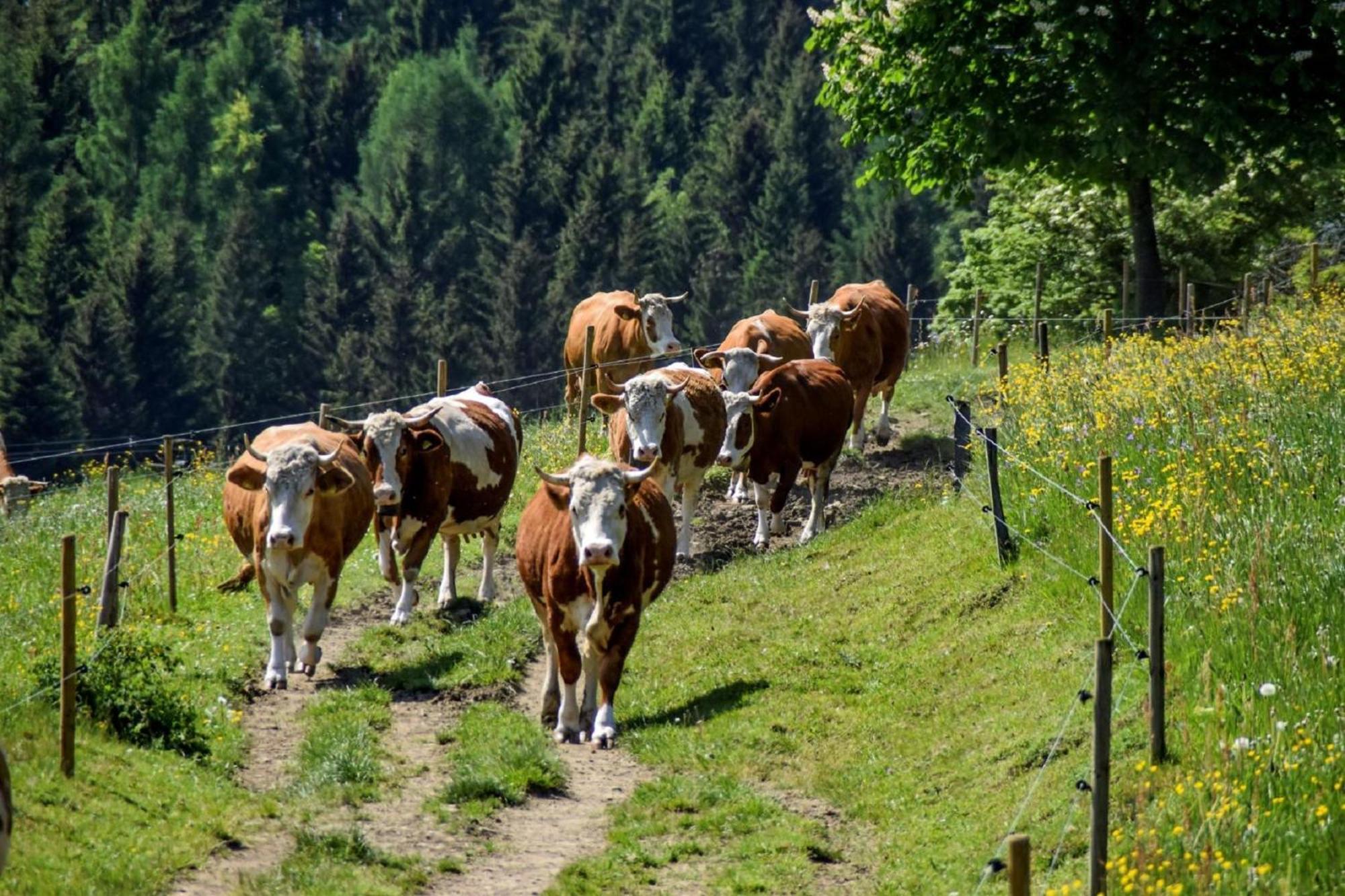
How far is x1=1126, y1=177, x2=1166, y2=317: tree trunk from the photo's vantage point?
27.5 meters

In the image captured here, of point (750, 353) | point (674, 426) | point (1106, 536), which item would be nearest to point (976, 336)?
point (750, 353)

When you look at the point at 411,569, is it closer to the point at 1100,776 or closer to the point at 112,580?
the point at 112,580

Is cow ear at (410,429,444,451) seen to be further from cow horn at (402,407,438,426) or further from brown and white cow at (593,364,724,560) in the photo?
brown and white cow at (593,364,724,560)

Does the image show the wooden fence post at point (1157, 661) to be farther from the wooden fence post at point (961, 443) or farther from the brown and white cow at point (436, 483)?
the brown and white cow at point (436, 483)

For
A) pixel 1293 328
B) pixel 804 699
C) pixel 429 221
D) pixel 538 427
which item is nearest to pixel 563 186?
pixel 429 221

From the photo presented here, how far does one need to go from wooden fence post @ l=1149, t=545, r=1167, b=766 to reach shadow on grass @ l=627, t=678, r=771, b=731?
14.7 ft

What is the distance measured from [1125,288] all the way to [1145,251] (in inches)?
72.5

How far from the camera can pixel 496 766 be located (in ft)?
42.4

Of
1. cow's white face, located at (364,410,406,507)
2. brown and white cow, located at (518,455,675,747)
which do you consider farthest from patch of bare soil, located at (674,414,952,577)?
brown and white cow, located at (518,455,675,747)

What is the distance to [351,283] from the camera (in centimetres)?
8431

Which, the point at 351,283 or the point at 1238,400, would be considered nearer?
the point at 1238,400

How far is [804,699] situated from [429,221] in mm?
76654

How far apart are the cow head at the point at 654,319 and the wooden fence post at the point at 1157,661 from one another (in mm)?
14992

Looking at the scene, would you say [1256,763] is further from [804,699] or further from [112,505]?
[112,505]
